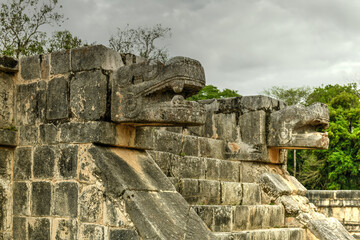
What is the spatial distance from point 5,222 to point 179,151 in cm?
265

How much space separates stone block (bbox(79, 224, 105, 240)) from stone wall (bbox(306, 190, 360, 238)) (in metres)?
11.5

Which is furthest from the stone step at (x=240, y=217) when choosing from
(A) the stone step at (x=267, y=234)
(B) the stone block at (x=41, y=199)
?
(B) the stone block at (x=41, y=199)

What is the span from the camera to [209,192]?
23.4 ft

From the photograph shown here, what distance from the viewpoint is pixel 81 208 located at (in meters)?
5.22

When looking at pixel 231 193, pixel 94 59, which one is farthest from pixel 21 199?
pixel 231 193

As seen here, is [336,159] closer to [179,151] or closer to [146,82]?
[179,151]

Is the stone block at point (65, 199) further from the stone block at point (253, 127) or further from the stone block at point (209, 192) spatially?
the stone block at point (253, 127)

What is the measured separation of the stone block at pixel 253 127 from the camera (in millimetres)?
8828

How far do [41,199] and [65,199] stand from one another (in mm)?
352

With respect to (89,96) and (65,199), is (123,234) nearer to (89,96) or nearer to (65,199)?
(65,199)

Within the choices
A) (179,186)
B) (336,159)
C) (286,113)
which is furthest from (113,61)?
(336,159)

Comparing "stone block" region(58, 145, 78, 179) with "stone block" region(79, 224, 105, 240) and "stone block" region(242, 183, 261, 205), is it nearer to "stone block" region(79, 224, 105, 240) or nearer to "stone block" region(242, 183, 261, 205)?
"stone block" region(79, 224, 105, 240)

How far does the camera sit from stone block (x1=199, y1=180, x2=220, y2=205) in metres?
7.01

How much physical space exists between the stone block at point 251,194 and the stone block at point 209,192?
0.74 metres
